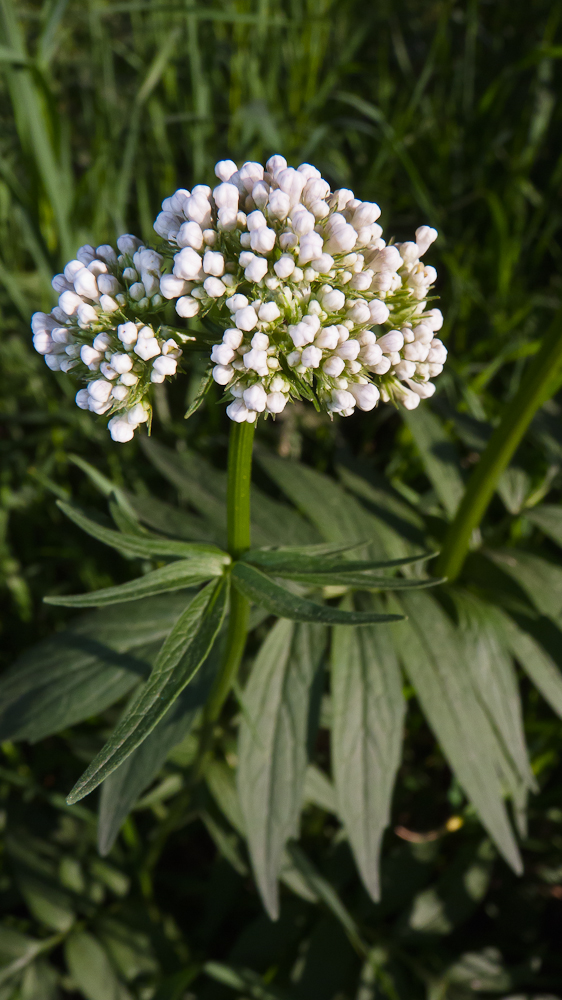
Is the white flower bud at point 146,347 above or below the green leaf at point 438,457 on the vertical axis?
above

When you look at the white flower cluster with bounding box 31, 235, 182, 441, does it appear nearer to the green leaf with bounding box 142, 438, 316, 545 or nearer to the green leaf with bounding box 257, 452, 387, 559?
the green leaf with bounding box 142, 438, 316, 545

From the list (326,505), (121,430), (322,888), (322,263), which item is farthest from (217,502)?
(322,888)

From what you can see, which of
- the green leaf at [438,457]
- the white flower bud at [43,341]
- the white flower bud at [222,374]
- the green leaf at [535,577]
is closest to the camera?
the white flower bud at [222,374]

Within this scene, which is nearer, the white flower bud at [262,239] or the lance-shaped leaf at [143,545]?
the white flower bud at [262,239]

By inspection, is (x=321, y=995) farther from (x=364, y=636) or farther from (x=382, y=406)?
(x=382, y=406)

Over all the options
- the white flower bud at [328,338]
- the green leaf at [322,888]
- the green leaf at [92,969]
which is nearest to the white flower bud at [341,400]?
the white flower bud at [328,338]

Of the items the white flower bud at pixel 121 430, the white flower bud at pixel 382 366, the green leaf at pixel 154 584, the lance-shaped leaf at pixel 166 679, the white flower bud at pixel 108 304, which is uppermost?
the white flower bud at pixel 108 304

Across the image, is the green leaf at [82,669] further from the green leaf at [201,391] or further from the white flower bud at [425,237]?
the white flower bud at [425,237]
